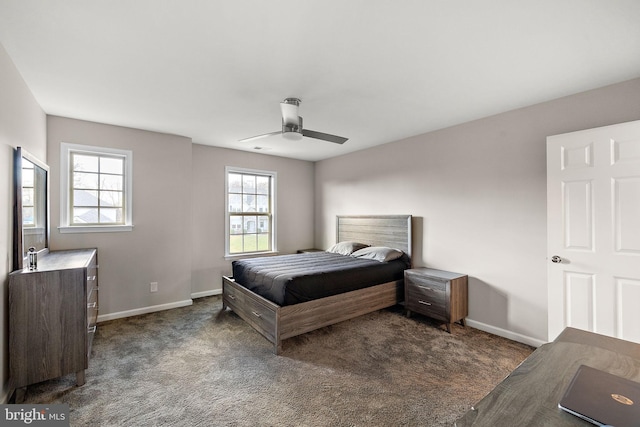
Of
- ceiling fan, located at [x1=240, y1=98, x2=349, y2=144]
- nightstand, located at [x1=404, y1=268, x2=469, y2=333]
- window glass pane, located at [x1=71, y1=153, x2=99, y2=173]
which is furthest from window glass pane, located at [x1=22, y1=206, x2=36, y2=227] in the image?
nightstand, located at [x1=404, y1=268, x2=469, y2=333]

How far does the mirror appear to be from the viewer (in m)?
2.18

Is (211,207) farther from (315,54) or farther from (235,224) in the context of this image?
(315,54)

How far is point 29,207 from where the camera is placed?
2.42 metres

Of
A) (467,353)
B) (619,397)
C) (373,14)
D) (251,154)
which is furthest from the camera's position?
(251,154)

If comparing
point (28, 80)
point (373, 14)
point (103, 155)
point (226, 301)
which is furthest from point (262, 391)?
point (103, 155)

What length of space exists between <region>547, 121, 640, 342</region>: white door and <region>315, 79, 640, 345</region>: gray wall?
277mm

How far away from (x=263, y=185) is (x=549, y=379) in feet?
16.1

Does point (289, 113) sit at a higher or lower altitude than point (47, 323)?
higher

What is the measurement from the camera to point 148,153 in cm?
386

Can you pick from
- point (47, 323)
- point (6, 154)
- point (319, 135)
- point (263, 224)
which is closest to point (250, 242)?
point (263, 224)

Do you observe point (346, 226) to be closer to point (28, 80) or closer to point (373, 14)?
point (373, 14)

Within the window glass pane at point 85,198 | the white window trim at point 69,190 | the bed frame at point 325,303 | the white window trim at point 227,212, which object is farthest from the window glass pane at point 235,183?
the window glass pane at point 85,198

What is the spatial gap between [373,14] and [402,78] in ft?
2.78
